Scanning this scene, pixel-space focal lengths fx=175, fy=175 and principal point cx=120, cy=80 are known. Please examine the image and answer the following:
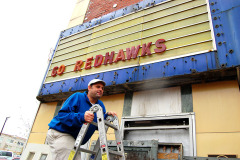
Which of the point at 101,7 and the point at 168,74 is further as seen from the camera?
the point at 101,7

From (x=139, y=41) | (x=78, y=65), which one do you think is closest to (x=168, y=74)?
(x=139, y=41)

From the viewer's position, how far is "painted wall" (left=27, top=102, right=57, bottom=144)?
6.76m

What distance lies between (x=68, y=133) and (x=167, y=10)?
5157 mm

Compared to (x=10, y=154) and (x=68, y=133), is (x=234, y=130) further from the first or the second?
(x=10, y=154)

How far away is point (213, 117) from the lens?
3988 millimetres

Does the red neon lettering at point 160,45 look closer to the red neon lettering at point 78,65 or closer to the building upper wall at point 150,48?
the building upper wall at point 150,48

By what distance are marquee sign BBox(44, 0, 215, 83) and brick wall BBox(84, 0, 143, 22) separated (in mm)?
1635

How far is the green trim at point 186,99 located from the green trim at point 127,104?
5.01 ft

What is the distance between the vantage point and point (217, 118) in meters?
3.93

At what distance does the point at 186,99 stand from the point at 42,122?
561 centimetres

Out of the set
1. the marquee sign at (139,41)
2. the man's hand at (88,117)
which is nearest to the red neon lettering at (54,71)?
the marquee sign at (139,41)

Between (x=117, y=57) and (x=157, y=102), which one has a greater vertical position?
(x=117, y=57)

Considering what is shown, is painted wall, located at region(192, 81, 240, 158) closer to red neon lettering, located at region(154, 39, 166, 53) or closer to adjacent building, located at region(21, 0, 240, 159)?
adjacent building, located at region(21, 0, 240, 159)

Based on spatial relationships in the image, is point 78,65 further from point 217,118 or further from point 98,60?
point 217,118
